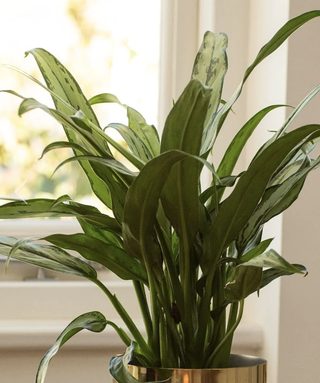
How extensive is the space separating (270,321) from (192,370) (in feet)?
1.57

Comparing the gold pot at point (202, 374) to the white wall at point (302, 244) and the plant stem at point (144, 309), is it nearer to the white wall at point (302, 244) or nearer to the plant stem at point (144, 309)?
the plant stem at point (144, 309)

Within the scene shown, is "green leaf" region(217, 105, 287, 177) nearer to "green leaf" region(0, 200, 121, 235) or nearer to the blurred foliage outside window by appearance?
"green leaf" region(0, 200, 121, 235)

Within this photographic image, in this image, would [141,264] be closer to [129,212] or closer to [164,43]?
[129,212]

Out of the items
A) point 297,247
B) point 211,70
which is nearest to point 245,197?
point 211,70

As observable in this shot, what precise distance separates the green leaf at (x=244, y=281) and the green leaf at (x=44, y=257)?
0.63 feet

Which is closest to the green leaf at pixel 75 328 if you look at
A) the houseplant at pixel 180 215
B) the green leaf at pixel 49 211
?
the houseplant at pixel 180 215

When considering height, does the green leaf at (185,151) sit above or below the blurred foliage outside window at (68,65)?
below

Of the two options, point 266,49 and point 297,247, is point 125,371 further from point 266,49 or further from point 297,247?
point 297,247

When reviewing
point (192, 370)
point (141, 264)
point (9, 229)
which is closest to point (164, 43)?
point (9, 229)

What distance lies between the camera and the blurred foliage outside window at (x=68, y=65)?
4.42 ft

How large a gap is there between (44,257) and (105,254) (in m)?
0.07

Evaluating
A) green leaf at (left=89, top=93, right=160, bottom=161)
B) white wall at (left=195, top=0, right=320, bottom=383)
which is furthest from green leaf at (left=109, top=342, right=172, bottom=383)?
white wall at (left=195, top=0, right=320, bottom=383)

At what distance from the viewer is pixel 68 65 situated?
54.0 inches

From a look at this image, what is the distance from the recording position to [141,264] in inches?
30.6
